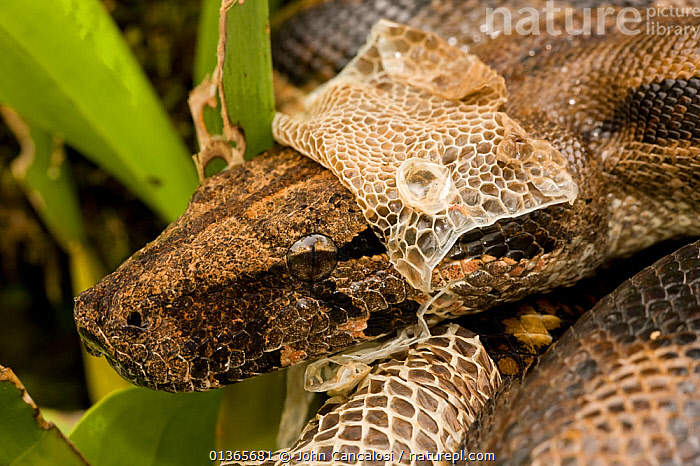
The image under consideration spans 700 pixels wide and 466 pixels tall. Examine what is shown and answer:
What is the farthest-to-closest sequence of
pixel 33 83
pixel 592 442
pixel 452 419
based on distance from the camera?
pixel 33 83, pixel 452 419, pixel 592 442

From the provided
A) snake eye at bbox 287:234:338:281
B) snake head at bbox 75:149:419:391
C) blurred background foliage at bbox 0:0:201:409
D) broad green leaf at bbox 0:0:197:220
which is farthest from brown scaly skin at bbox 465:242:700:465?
blurred background foliage at bbox 0:0:201:409

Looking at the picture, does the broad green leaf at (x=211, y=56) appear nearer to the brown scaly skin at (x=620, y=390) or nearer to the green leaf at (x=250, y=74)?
the green leaf at (x=250, y=74)

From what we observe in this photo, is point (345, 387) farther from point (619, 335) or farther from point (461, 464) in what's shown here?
point (619, 335)

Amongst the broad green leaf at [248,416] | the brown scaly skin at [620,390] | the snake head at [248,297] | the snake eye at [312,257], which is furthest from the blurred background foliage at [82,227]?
the brown scaly skin at [620,390]

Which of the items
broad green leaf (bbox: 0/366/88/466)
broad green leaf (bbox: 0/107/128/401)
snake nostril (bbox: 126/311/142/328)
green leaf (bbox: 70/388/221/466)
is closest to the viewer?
broad green leaf (bbox: 0/366/88/466)

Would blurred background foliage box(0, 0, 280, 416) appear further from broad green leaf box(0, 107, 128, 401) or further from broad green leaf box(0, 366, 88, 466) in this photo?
broad green leaf box(0, 366, 88, 466)

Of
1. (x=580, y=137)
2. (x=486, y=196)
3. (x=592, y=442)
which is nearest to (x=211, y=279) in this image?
(x=486, y=196)
